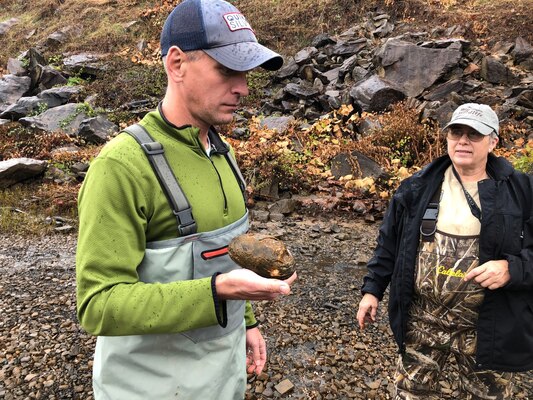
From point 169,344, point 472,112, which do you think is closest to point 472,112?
point 472,112

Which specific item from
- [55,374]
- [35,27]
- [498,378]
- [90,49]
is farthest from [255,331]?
[35,27]

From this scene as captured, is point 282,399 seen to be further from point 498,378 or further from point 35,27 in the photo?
point 35,27

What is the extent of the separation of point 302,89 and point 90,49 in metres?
10.1

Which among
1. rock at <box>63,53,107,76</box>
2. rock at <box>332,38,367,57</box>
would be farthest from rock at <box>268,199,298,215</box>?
rock at <box>63,53,107,76</box>

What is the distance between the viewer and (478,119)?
269cm

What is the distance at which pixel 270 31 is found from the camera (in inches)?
631

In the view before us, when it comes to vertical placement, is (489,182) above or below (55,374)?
above

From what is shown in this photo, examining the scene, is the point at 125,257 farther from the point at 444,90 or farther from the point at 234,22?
the point at 444,90

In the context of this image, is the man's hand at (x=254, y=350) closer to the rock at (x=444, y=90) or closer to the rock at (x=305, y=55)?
the rock at (x=444, y=90)

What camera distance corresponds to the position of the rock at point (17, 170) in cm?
865

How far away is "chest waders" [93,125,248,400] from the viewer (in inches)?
58.2

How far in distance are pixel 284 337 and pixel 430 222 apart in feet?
7.53

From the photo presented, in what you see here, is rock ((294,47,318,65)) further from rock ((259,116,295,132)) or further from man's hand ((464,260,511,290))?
man's hand ((464,260,511,290))

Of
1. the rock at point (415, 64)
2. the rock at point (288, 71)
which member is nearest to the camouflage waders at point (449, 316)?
the rock at point (415, 64)
